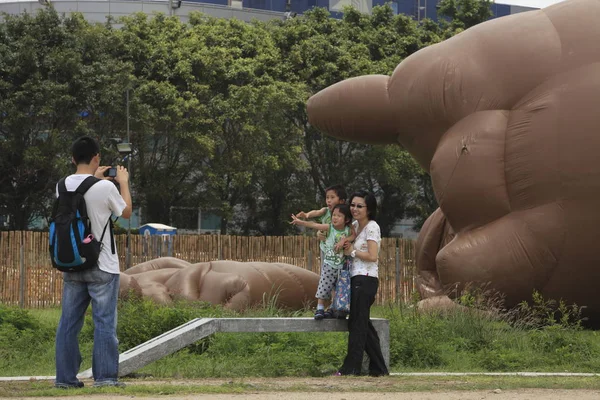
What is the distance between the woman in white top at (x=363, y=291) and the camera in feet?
29.1

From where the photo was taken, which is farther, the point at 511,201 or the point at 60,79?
the point at 60,79

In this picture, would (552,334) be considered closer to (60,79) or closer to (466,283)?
(466,283)

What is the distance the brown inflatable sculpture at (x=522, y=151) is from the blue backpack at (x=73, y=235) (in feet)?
22.4

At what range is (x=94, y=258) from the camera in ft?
23.9

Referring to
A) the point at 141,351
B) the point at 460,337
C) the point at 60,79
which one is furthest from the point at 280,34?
the point at 141,351

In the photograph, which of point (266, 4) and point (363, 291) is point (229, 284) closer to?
point (363, 291)

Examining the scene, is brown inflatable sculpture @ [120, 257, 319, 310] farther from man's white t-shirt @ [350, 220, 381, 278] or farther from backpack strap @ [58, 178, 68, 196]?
backpack strap @ [58, 178, 68, 196]

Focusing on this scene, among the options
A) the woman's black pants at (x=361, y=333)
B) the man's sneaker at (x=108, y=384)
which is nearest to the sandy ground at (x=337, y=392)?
the man's sneaker at (x=108, y=384)

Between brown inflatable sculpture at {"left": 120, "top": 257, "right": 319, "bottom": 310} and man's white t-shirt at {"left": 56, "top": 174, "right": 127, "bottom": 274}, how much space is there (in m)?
6.61

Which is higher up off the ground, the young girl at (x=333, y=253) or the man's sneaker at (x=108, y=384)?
the young girl at (x=333, y=253)

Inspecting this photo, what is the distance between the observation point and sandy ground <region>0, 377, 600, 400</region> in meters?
7.16

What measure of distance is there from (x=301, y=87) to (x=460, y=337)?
A: 2416 centimetres

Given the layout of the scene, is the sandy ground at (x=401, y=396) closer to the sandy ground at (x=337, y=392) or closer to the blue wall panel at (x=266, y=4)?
the sandy ground at (x=337, y=392)

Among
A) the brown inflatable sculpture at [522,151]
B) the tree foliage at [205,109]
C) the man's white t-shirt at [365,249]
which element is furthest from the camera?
the tree foliage at [205,109]
